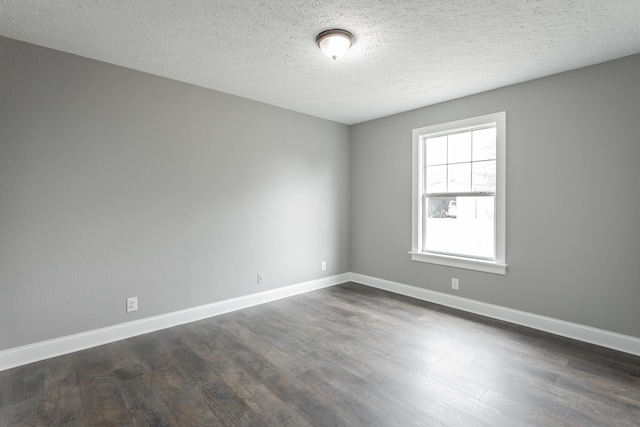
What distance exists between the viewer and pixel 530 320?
3.19 metres

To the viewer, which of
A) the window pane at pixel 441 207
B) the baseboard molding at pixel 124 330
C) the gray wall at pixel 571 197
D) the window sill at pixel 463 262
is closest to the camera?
the baseboard molding at pixel 124 330

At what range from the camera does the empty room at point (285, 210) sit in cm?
207

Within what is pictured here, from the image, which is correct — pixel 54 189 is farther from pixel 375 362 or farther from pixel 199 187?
pixel 375 362

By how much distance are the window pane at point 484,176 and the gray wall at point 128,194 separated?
230 cm

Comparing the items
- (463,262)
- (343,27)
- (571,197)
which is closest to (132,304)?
(343,27)

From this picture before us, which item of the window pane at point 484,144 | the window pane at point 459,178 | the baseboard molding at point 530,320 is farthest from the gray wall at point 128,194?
the window pane at point 484,144

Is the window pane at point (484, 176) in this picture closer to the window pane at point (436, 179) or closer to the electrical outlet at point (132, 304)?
the window pane at point (436, 179)

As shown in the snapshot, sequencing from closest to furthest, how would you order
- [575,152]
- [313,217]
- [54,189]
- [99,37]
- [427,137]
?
1. [99,37]
2. [54,189]
3. [575,152]
4. [427,137]
5. [313,217]

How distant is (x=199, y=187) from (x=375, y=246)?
2715 mm

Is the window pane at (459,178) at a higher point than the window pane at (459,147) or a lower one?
lower

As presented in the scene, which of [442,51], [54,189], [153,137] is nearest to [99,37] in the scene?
[153,137]

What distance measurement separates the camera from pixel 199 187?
135 inches

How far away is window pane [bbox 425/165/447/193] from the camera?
4.00 meters

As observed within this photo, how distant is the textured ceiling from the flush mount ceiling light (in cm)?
5
